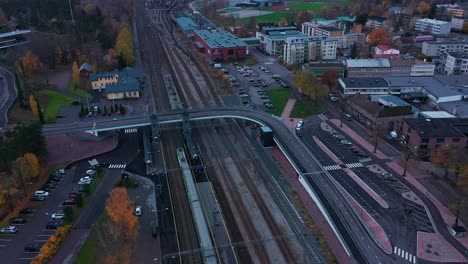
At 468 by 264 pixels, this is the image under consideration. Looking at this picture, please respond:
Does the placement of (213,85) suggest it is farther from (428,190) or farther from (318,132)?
(428,190)

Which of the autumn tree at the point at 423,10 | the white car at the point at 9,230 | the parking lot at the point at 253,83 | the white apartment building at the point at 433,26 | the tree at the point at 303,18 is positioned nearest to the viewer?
the white car at the point at 9,230

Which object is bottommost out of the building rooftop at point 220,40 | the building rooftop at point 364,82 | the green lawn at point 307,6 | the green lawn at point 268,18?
the building rooftop at point 364,82

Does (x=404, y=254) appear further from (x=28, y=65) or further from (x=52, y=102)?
(x=28, y=65)

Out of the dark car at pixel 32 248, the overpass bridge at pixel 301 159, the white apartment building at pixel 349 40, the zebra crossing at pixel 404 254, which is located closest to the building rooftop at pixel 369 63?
the white apartment building at pixel 349 40

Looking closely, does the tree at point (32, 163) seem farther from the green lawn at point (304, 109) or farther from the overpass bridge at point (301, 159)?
the green lawn at point (304, 109)

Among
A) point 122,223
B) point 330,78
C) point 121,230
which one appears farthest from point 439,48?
point 121,230

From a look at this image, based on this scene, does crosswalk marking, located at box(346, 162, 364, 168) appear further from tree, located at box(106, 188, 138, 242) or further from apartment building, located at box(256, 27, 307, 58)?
apartment building, located at box(256, 27, 307, 58)
